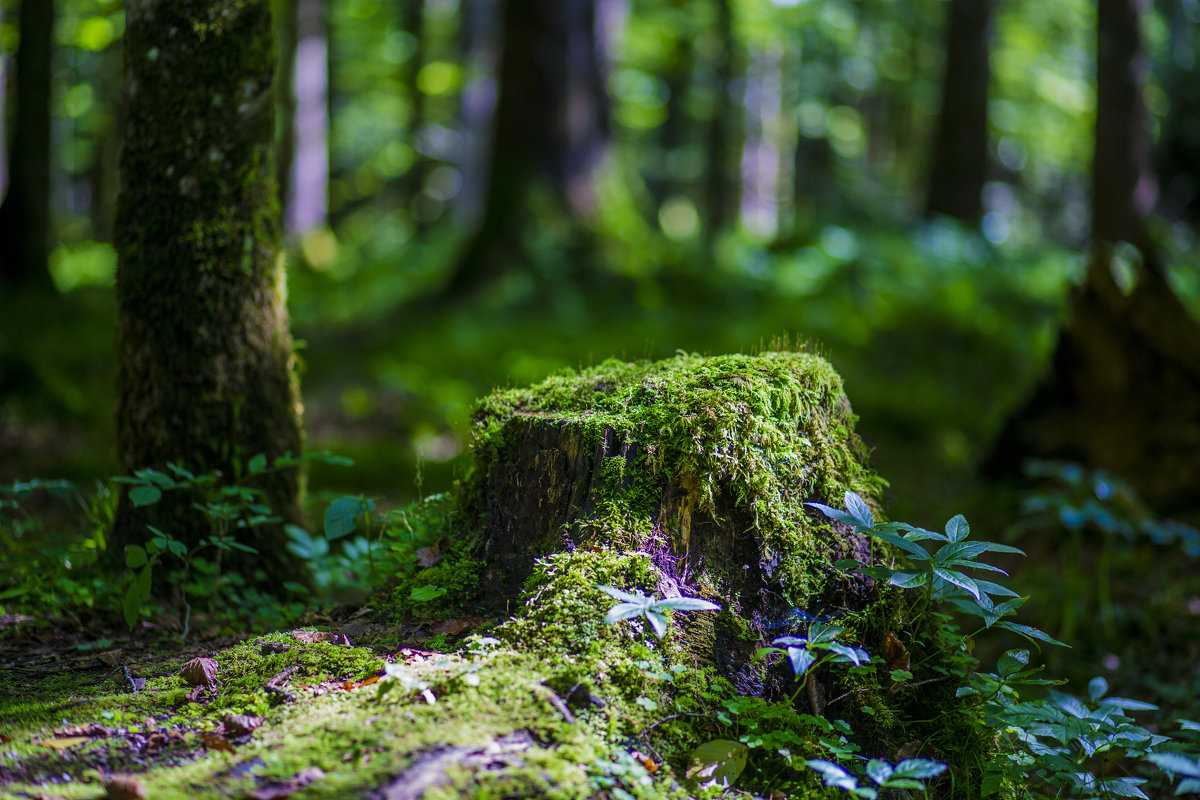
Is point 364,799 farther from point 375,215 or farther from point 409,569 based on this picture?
point 375,215

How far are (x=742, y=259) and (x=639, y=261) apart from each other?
1683mm

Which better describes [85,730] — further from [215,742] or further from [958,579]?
[958,579]

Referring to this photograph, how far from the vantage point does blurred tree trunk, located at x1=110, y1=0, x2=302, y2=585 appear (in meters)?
3.31

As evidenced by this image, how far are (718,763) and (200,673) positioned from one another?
1466 mm

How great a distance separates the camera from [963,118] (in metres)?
13.5

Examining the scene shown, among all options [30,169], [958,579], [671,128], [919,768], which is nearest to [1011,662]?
[958,579]

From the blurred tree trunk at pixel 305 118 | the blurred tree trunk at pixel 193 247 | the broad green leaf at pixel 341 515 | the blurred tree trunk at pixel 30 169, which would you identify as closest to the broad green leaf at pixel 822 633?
the broad green leaf at pixel 341 515

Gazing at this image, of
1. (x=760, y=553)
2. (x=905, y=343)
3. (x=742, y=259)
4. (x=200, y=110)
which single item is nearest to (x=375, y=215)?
(x=742, y=259)

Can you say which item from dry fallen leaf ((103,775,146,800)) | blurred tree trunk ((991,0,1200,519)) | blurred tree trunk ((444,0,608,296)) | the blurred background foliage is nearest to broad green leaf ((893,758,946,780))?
the blurred background foliage

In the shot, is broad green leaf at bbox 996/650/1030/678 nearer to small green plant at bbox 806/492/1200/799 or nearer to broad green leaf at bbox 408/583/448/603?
small green plant at bbox 806/492/1200/799

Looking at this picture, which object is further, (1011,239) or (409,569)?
(1011,239)

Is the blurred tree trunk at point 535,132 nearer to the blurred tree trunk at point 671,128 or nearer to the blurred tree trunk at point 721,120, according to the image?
the blurred tree trunk at point 721,120

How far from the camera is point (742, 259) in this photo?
10.8 meters

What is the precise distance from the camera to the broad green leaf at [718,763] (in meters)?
1.98
